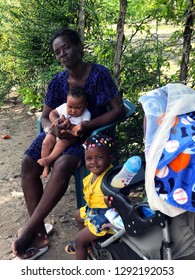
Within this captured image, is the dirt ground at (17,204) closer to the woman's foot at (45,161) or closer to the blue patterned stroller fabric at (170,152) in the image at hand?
the woman's foot at (45,161)

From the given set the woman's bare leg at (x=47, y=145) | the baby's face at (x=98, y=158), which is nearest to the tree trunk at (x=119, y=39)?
the woman's bare leg at (x=47, y=145)

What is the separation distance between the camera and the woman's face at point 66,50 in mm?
3010

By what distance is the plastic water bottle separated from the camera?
2.09 m

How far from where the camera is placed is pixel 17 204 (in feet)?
12.3

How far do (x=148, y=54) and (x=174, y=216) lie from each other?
2.20m

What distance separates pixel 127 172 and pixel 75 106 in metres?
0.99

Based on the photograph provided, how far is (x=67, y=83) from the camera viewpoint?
3.25 meters

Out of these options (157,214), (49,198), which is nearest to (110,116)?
(49,198)

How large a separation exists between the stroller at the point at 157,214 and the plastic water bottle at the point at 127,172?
0.04 m

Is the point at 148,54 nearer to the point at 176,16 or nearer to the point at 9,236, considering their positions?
the point at 176,16

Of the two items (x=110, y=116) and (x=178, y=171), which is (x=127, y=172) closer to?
(x=178, y=171)

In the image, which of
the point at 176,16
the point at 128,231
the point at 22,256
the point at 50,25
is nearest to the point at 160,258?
the point at 128,231

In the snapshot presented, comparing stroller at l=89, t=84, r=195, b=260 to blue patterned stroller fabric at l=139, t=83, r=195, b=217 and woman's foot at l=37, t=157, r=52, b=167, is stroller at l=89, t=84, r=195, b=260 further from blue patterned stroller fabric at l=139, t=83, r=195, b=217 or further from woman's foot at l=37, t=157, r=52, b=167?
woman's foot at l=37, t=157, r=52, b=167

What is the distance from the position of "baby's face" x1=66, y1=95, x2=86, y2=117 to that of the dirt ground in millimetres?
1015
